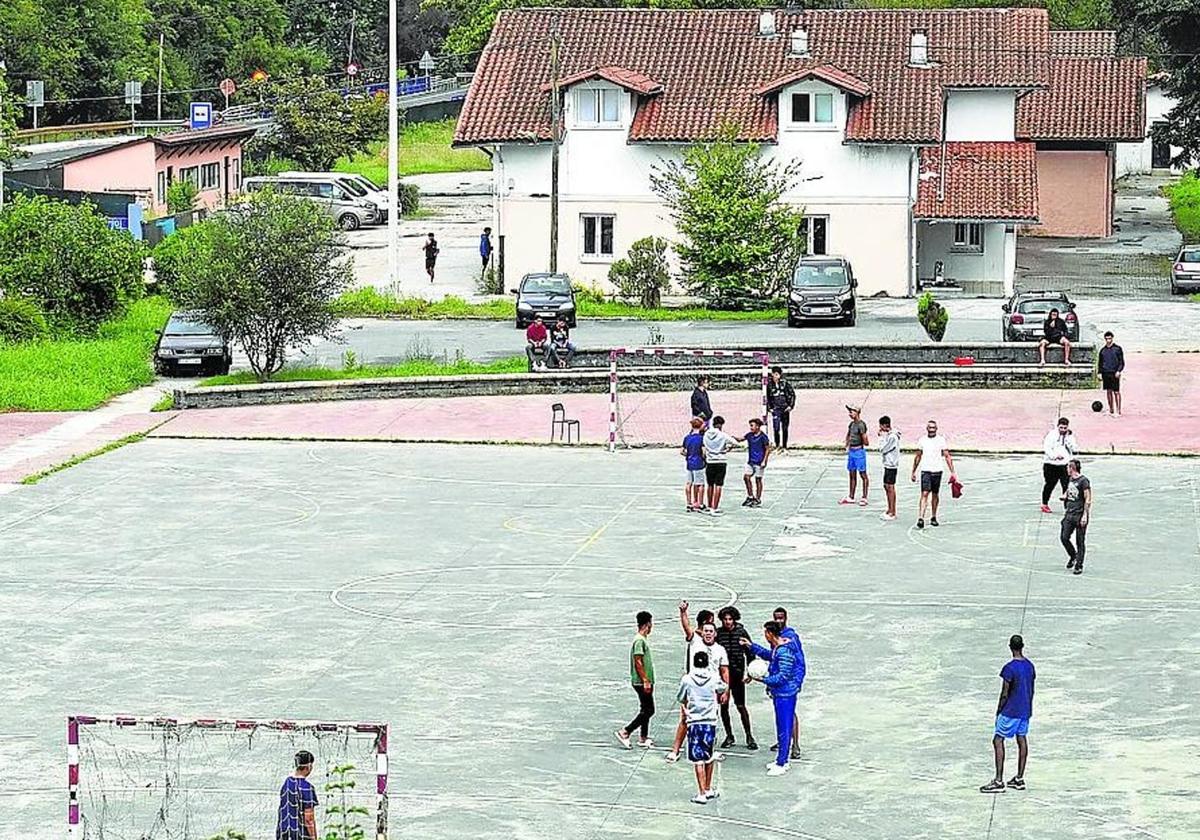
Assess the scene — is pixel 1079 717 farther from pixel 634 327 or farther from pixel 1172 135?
pixel 1172 135

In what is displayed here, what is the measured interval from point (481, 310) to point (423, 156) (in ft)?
157

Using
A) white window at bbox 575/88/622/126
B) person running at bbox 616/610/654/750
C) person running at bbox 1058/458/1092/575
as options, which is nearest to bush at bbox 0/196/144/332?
white window at bbox 575/88/622/126

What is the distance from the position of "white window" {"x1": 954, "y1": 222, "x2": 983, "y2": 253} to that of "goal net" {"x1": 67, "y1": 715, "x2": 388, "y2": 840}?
147 feet

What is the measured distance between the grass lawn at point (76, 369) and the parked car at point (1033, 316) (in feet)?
63.0

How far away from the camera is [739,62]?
65312 millimetres

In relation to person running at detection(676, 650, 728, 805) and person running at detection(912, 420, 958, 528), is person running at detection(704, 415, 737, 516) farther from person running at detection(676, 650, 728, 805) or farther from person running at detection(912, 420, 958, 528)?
person running at detection(676, 650, 728, 805)

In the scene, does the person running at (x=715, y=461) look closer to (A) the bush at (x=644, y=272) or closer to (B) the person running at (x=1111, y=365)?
(B) the person running at (x=1111, y=365)

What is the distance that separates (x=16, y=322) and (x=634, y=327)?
593 inches

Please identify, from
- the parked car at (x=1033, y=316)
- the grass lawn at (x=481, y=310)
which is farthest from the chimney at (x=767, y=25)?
the parked car at (x=1033, y=316)

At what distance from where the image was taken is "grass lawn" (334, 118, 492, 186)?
99375 millimetres

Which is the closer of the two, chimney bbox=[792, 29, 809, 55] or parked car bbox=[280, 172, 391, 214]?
chimney bbox=[792, 29, 809, 55]

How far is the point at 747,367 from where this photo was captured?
152 feet

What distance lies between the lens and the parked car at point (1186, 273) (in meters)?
60.9

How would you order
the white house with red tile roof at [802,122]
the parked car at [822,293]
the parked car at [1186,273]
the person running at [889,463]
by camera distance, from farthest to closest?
the white house with red tile roof at [802,122] < the parked car at [1186,273] < the parked car at [822,293] < the person running at [889,463]
